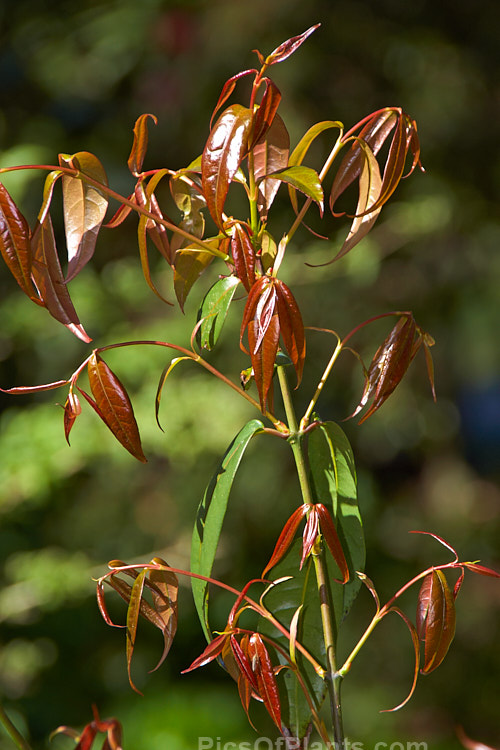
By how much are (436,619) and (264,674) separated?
85 mm

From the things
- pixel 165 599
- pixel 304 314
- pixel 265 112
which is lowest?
pixel 304 314

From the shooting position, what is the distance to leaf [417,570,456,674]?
32 cm

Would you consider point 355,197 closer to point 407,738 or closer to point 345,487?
point 407,738

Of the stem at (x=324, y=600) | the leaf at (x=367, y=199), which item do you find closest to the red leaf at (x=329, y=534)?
the stem at (x=324, y=600)

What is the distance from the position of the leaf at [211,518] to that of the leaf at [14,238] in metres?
0.13

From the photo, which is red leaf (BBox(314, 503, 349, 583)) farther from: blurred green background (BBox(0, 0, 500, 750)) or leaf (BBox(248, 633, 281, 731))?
blurred green background (BBox(0, 0, 500, 750))

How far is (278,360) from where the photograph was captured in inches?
13.2

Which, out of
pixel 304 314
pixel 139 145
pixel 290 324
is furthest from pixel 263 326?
pixel 304 314

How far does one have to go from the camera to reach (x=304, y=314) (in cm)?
154

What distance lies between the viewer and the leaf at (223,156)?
27 cm

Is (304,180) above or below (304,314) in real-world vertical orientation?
above

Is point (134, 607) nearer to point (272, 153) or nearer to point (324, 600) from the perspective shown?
point (324, 600)

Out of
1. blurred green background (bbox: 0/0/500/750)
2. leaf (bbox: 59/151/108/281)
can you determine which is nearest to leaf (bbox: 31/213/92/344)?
leaf (bbox: 59/151/108/281)

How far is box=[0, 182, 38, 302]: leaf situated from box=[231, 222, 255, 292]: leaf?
0.28 ft
